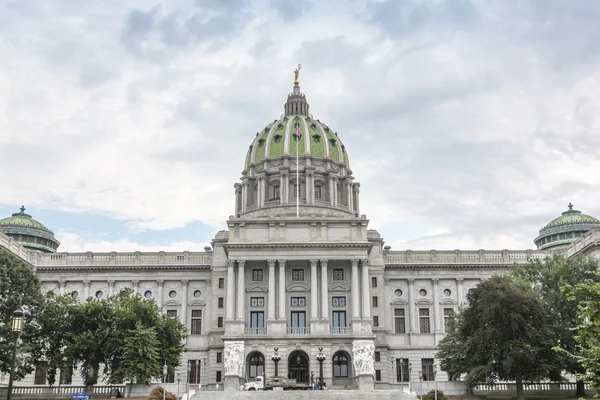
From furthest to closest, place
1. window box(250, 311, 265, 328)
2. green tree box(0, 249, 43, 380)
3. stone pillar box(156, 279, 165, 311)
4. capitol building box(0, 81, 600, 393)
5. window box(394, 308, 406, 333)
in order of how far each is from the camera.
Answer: stone pillar box(156, 279, 165, 311)
window box(394, 308, 406, 333)
window box(250, 311, 265, 328)
capitol building box(0, 81, 600, 393)
green tree box(0, 249, 43, 380)

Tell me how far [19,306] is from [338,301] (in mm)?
36871

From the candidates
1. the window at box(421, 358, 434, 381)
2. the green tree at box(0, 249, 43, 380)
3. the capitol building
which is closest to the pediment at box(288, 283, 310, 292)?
the capitol building

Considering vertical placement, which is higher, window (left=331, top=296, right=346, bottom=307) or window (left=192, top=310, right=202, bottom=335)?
window (left=331, top=296, right=346, bottom=307)

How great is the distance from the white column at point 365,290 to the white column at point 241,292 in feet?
43.6

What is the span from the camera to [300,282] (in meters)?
82.7

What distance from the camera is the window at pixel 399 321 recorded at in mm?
89438

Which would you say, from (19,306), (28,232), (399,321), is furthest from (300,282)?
(28,232)

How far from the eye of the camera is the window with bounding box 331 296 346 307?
82.6 meters

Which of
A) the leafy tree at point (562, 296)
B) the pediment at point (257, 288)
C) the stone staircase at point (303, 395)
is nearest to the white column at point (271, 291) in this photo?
the pediment at point (257, 288)

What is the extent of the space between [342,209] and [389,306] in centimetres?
2065

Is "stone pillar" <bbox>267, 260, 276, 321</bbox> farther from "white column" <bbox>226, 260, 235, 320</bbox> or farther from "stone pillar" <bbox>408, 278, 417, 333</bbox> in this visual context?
"stone pillar" <bbox>408, 278, 417, 333</bbox>

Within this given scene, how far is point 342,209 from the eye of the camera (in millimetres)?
105938

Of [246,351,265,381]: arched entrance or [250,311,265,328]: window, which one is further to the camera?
[250,311,265,328]: window

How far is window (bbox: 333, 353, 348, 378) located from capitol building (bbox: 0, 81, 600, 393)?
0.11 meters
